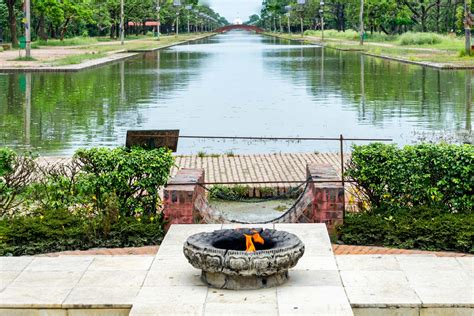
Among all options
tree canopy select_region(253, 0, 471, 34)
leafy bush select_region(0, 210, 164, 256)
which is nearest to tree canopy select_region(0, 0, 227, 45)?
tree canopy select_region(253, 0, 471, 34)

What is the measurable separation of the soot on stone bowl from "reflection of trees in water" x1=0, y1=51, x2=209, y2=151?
10524mm

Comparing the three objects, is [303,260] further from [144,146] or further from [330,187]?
[144,146]

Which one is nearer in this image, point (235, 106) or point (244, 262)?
point (244, 262)

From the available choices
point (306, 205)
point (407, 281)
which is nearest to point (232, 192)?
point (306, 205)

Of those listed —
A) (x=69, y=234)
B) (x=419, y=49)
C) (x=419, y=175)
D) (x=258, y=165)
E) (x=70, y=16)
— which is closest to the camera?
(x=69, y=234)

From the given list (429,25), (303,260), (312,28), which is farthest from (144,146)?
(312,28)

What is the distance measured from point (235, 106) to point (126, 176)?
1706cm

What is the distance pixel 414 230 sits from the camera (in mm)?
9367

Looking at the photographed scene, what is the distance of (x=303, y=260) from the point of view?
8336 mm

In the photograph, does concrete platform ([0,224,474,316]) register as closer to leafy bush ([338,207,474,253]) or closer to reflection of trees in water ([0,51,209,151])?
leafy bush ([338,207,474,253])

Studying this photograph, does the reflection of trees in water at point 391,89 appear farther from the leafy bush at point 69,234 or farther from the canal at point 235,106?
the leafy bush at point 69,234

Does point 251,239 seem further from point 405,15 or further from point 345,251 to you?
point 405,15

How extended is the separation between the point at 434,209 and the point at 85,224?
3604 millimetres

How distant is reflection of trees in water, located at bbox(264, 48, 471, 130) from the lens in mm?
23484
